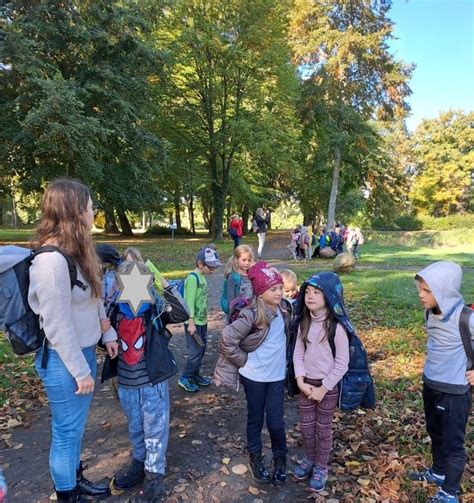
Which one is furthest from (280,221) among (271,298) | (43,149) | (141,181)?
(271,298)

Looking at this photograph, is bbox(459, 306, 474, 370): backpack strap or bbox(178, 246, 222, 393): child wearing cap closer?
bbox(459, 306, 474, 370): backpack strap

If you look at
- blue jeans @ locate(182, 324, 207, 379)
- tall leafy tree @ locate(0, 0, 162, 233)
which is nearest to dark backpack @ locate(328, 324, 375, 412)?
blue jeans @ locate(182, 324, 207, 379)

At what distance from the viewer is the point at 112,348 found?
9.44 ft

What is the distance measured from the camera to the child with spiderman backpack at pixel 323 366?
9.95 feet

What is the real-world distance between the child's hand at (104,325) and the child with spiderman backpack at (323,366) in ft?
4.50

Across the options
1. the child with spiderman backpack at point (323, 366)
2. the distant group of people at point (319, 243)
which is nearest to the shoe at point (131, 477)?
the child with spiderman backpack at point (323, 366)

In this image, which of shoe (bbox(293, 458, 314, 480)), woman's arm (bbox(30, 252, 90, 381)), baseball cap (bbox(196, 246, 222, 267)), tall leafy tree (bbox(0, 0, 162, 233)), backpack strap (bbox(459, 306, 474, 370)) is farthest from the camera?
tall leafy tree (bbox(0, 0, 162, 233))

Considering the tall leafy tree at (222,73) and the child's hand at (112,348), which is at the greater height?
the tall leafy tree at (222,73)

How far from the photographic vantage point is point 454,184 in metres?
45.7

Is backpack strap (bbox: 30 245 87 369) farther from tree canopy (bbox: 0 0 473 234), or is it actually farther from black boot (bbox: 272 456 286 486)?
tree canopy (bbox: 0 0 473 234)

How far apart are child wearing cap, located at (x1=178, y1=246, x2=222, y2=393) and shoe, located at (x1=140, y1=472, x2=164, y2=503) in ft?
5.60

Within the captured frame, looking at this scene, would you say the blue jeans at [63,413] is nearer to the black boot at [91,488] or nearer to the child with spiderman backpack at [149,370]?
the child with spiderman backpack at [149,370]

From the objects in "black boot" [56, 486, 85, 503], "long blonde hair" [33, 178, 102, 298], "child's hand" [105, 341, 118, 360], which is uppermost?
"long blonde hair" [33, 178, 102, 298]

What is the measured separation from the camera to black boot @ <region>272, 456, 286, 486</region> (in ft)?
10.5
